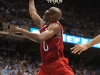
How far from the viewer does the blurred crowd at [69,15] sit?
16375 mm

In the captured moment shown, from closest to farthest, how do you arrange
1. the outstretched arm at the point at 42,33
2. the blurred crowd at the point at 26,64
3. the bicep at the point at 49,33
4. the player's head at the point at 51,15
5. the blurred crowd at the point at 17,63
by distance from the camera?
1. the outstretched arm at the point at 42,33
2. the bicep at the point at 49,33
3. the player's head at the point at 51,15
4. the blurred crowd at the point at 17,63
5. the blurred crowd at the point at 26,64

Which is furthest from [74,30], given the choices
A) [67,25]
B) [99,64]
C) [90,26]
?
[99,64]

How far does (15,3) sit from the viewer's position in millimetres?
18000

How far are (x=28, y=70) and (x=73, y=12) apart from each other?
8.54 m

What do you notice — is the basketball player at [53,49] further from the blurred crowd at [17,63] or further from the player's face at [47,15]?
the blurred crowd at [17,63]

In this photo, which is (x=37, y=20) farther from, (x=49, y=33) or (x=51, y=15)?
(x=49, y=33)

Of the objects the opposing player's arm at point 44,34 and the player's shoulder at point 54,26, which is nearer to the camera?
the opposing player's arm at point 44,34

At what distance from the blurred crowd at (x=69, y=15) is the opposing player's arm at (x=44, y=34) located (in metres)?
11.3

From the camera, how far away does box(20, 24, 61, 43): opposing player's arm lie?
3941 mm

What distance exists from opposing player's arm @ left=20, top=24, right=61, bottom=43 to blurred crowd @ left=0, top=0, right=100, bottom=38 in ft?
37.2

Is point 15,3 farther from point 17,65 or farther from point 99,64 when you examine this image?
point 99,64

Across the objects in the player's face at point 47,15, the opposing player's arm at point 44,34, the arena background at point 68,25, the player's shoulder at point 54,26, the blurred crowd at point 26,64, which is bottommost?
the blurred crowd at point 26,64

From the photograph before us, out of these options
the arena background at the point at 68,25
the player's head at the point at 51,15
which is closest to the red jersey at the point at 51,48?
the player's head at the point at 51,15

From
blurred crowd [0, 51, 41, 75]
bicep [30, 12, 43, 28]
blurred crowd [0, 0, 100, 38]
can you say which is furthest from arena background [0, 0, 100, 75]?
bicep [30, 12, 43, 28]
